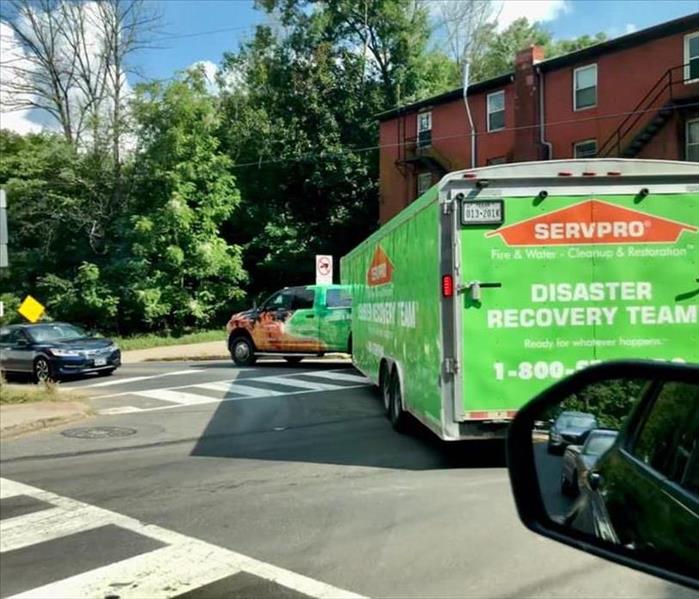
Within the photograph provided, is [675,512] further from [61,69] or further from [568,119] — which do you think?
[61,69]

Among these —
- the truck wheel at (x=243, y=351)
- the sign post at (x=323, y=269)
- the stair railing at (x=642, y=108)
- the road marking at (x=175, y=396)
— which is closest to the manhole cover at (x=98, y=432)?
the road marking at (x=175, y=396)

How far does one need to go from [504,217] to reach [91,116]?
3418 centimetres

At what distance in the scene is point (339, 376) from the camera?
17.0 meters

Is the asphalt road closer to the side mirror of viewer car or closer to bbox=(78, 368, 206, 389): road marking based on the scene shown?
the side mirror of viewer car

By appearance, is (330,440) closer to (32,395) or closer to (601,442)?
(32,395)

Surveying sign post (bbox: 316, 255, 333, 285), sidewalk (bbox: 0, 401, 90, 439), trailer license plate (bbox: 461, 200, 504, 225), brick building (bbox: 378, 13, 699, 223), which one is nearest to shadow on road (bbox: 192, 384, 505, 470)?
sidewalk (bbox: 0, 401, 90, 439)

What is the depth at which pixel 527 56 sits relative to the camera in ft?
96.3

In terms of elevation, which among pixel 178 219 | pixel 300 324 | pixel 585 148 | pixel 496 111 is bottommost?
pixel 300 324

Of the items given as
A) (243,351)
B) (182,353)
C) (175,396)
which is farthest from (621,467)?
(182,353)

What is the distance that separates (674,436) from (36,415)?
11.3 m

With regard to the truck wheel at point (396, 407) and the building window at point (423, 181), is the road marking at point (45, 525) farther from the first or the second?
the building window at point (423, 181)

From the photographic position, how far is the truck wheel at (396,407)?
32.6ft

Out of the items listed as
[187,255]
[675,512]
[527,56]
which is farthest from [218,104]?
[675,512]

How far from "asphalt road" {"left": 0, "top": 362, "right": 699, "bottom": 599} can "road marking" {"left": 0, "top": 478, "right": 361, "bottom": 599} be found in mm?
16
